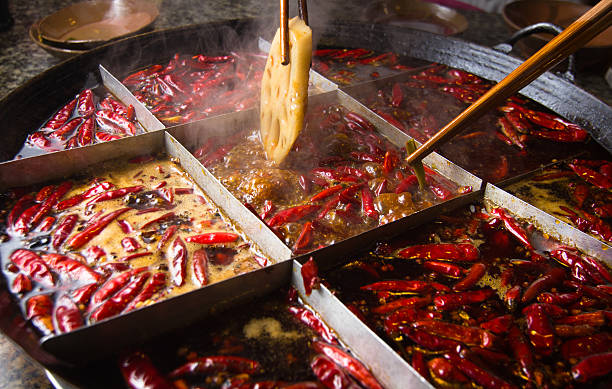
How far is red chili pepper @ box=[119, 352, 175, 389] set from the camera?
5.80ft

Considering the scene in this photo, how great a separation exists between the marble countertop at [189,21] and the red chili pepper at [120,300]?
3044mm

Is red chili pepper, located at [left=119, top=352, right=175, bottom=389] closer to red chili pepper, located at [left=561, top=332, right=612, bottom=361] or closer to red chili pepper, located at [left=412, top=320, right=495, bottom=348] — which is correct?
red chili pepper, located at [left=412, top=320, right=495, bottom=348]

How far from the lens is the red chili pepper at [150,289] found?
6.88 ft

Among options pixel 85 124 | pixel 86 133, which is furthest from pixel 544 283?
pixel 85 124

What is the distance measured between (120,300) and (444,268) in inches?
70.6

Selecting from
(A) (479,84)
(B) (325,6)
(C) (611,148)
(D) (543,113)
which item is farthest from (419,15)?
(C) (611,148)

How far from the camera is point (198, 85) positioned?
420 cm

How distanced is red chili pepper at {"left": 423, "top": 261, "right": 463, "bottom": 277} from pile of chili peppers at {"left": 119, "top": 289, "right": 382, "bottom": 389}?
769mm

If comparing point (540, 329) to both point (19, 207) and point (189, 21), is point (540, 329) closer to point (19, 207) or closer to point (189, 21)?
point (19, 207)

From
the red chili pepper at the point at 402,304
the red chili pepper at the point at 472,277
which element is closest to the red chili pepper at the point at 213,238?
the red chili pepper at the point at 402,304

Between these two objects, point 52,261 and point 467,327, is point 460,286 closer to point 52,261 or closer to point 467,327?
point 467,327

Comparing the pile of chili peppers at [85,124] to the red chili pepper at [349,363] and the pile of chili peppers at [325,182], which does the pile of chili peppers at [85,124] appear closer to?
the pile of chili peppers at [325,182]

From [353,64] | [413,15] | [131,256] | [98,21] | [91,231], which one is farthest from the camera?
[413,15]

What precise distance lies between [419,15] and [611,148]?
135 inches
